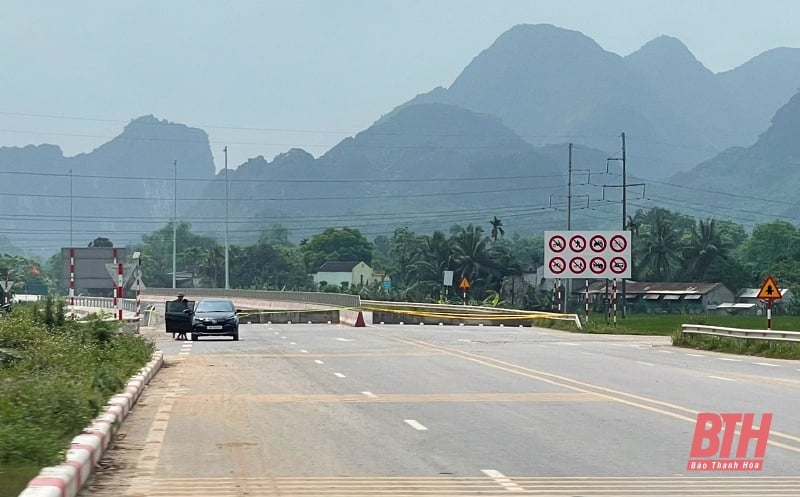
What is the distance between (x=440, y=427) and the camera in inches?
633

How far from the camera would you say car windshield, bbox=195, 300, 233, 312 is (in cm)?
4588

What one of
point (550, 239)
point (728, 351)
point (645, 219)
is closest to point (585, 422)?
point (728, 351)

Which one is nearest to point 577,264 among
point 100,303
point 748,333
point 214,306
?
point 214,306

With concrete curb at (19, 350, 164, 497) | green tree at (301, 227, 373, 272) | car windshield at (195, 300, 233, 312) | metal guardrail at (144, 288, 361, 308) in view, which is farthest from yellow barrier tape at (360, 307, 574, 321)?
green tree at (301, 227, 373, 272)

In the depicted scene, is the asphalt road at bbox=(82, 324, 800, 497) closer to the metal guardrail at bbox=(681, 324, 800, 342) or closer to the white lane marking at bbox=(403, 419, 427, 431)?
the white lane marking at bbox=(403, 419, 427, 431)

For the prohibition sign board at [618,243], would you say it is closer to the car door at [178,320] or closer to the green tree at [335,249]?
the car door at [178,320]

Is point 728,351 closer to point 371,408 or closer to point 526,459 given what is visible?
point 371,408

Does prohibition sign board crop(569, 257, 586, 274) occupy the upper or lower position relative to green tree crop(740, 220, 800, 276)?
lower

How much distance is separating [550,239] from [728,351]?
2574 centimetres

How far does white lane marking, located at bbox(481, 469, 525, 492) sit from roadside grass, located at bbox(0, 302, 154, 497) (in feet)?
12.6

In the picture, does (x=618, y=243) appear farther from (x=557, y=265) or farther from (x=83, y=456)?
(x=83, y=456)

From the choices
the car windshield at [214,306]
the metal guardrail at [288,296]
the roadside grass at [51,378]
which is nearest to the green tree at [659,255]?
the metal guardrail at [288,296]

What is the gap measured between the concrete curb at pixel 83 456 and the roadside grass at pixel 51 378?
12 centimetres

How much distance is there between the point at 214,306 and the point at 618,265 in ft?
75.0
